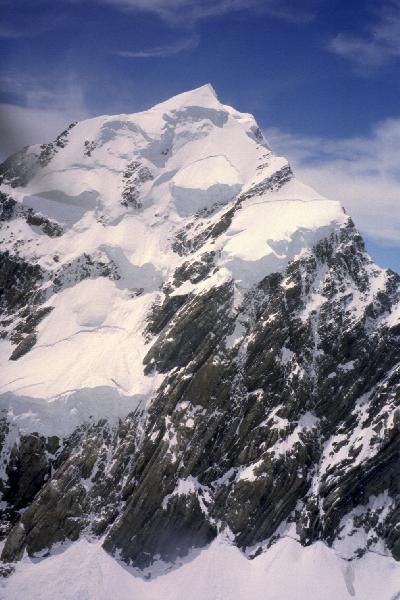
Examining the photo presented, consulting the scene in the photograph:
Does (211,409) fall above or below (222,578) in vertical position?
above

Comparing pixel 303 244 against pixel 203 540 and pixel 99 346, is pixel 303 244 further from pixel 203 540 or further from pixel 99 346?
pixel 203 540

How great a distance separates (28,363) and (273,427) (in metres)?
46.0

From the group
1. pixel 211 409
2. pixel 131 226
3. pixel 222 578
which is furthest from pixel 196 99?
pixel 222 578

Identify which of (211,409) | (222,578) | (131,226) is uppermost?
(131,226)

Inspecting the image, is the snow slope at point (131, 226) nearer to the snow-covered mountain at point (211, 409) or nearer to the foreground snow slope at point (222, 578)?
the snow-covered mountain at point (211, 409)

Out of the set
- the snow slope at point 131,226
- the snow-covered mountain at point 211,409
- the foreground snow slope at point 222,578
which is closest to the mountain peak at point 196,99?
the snow slope at point 131,226

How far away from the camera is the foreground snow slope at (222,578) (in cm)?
7200

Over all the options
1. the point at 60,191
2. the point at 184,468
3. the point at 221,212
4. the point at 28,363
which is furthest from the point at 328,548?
the point at 60,191

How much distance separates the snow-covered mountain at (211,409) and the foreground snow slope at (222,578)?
0.88 feet

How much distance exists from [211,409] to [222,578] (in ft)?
78.1

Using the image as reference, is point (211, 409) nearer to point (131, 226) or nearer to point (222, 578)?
point (222, 578)

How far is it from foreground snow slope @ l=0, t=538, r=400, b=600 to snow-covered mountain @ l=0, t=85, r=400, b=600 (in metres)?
0.27

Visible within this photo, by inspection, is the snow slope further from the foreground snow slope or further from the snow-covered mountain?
the foreground snow slope

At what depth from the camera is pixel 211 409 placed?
83688 mm
